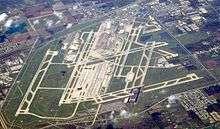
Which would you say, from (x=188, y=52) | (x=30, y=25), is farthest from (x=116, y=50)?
(x=30, y=25)

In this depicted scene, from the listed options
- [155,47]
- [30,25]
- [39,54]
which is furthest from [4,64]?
[155,47]

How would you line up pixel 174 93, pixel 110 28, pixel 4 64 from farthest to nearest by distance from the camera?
pixel 110 28, pixel 4 64, pixel 174 93

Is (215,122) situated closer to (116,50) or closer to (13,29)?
(116,50)

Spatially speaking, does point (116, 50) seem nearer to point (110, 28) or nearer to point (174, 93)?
point (110, 28)

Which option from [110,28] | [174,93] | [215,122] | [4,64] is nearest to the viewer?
[215,122]

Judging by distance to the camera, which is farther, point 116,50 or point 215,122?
point 116,50

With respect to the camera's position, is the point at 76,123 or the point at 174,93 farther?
the point at 174,93

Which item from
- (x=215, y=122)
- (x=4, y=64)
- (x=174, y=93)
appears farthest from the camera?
(x=4, y=64)

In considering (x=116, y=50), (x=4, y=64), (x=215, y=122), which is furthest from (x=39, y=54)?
(x=215, y=122)

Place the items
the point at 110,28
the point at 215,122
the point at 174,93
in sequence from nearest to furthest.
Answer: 1. the point at 215,122
2. the point at 174,93
3. the point at 110,28
